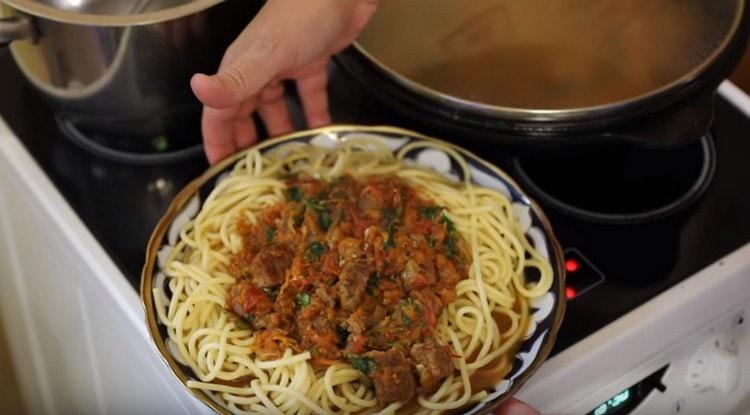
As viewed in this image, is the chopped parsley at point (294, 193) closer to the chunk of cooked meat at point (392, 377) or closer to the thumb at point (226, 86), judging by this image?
the thumb at point (226, 86)

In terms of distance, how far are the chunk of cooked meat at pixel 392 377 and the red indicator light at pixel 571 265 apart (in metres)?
0.29

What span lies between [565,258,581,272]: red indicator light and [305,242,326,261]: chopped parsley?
310mm

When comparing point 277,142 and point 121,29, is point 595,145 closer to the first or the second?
point 277,142

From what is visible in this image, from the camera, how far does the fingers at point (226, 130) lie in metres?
1.09

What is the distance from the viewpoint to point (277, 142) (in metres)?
1.09

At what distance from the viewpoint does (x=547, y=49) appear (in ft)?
3.79

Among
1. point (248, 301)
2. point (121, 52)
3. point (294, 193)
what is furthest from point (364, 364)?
point (121, 52)

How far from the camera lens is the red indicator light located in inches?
41.8

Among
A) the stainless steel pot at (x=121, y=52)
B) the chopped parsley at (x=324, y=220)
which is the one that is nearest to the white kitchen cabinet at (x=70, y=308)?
the stainless steel pot at (x=121, y=52)

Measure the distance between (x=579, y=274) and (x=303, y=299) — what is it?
0.35m

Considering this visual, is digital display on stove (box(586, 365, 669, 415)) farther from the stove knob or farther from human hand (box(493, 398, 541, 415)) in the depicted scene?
human hand (box(493, 398, 541, 415))

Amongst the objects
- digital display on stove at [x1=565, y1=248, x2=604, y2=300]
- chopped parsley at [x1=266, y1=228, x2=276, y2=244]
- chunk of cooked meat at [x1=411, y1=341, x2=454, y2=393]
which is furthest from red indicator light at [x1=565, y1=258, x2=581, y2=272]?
chopped parsley at [x1=266, y1=228, x2=276, y2=244]

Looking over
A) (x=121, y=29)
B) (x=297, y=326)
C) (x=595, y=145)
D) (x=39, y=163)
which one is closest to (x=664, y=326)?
(x=595, y=145)

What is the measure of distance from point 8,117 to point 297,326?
595mm
